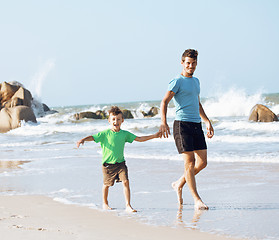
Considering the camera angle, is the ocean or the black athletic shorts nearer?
the ocean

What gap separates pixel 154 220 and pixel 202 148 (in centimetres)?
103

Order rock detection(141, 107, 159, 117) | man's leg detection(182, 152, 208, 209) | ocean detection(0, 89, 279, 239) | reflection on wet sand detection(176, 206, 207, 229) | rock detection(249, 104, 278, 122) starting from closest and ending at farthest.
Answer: reflection on wet sand detection(176, 206, 207, 229) → ocean detection(0, 89, 279, 239) → man's leg detection(182, 152, 208, 209) → rock detection(249, 104, 278, 122) → rock detection(141, 107, 159, 117)

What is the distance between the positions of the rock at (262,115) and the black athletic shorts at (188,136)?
53.2ft

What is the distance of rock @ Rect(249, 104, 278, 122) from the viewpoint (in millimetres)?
20219

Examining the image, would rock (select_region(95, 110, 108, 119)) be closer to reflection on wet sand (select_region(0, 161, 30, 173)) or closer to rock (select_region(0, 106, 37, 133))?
rock (select_region(0, 106, 37, 133))

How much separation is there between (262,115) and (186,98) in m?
16.8

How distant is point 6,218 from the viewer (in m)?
4.34

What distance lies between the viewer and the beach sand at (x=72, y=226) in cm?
364

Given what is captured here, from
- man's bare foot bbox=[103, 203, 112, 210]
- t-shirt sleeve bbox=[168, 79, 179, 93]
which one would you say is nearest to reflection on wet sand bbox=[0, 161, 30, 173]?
man's bare foot bbox=[103, 203, 112, 210]

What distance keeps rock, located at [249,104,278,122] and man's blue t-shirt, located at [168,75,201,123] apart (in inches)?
638

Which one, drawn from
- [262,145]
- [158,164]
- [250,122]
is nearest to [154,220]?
[158,164]

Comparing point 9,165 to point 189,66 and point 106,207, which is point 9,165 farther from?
point 189,66

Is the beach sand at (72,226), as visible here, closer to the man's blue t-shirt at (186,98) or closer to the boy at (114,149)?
the boy at (114,149)

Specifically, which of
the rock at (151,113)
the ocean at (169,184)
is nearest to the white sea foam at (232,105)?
the rock at (151,113)
